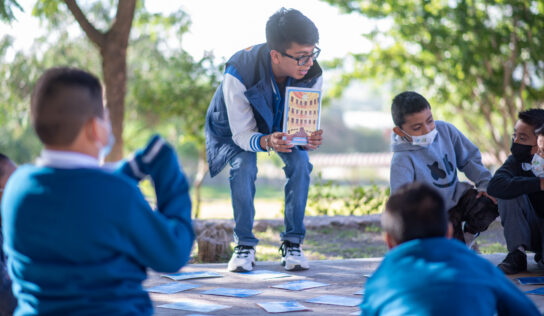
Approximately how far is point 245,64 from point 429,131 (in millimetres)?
1204

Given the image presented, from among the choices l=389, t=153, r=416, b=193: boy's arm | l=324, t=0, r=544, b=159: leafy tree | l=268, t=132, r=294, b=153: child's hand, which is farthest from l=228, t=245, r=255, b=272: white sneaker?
l=324, t=0, r=544, b=159: leafy tree

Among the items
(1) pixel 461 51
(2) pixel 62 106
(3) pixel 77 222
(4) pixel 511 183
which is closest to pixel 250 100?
(4) pixel 511 183

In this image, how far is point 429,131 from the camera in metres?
3.56

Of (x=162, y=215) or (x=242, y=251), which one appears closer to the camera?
(x=162, y=215)

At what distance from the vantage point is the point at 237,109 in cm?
371

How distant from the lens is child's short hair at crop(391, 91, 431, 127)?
3.53 metres

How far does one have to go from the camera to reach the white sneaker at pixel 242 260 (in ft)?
11.8

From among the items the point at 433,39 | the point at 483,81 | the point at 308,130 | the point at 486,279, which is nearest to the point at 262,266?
the point at 308,130

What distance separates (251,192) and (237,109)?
53cm

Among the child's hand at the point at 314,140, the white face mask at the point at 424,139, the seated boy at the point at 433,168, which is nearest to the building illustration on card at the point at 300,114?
the child's hand at the point at 314,140

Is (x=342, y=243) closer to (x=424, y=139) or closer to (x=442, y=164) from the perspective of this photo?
(x=442, y=164)

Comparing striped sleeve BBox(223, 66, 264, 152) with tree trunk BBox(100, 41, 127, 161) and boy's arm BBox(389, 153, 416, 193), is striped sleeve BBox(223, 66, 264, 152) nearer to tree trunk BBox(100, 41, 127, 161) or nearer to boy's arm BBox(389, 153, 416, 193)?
boy's arm BBox(389, 153, 416, 193)

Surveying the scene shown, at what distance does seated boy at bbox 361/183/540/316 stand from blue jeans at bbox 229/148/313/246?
6.32ft

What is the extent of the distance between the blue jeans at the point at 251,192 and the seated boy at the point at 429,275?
1.93 m
